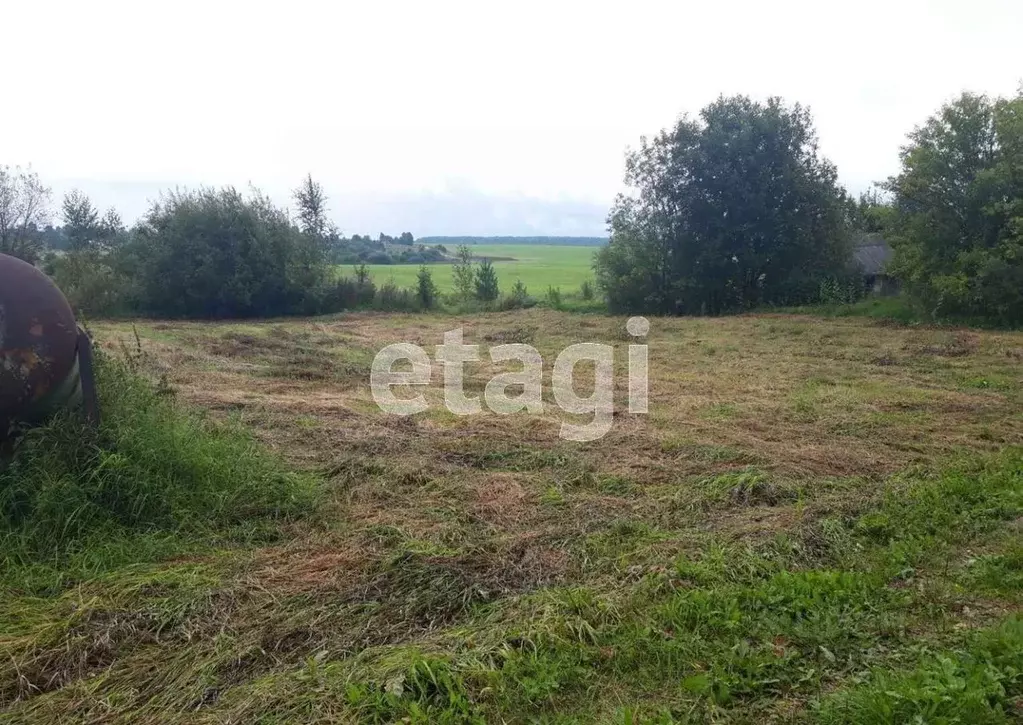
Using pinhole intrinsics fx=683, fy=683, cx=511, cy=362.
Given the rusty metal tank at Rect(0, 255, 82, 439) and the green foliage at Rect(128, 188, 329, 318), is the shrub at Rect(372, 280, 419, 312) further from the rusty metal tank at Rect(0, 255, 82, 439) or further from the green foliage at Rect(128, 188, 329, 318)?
the rusty metal tank at Rect(0, 255, 82, 439)

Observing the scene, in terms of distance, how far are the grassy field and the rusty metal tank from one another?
2.91 feet

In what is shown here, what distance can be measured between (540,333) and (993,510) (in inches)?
445

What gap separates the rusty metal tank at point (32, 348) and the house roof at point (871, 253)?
69.5 ft

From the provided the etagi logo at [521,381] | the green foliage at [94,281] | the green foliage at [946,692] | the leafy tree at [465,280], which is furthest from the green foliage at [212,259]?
the green foliage at [946,692]

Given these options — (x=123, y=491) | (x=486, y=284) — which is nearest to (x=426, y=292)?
(x=486, y=284)

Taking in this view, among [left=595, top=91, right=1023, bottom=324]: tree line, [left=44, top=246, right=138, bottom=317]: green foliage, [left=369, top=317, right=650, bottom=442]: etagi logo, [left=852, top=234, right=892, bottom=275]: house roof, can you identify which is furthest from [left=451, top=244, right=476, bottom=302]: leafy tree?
[left=852, top=234, right=892, bottom=275]: house roof

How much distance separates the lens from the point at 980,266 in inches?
540

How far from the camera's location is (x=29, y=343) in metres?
4.16

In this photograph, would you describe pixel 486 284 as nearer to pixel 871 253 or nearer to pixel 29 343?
pixel 871 253

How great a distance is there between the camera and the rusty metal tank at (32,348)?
4102 mm

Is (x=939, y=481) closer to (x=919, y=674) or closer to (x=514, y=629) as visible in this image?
(x=919, y=674)

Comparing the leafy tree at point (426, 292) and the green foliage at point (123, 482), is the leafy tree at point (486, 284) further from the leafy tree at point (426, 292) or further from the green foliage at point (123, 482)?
the green foliage at point (123, 482)

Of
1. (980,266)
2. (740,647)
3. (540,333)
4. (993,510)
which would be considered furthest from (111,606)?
(980,266)

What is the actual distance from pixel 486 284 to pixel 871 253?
1304 cm
